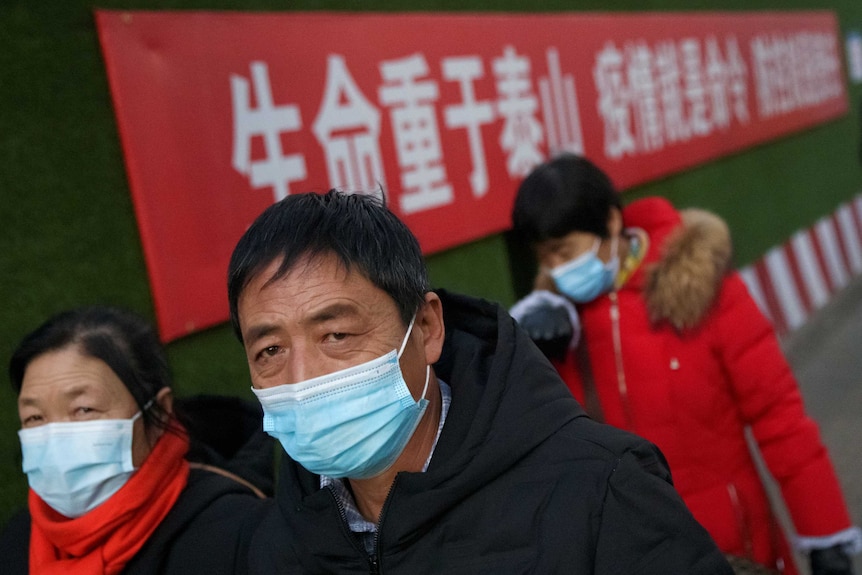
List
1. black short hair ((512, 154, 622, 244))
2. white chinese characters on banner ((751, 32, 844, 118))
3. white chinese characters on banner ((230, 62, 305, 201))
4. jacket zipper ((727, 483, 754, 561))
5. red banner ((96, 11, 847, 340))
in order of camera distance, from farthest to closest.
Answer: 1. white chinese characters on banner ((751, 32, 844, 118))
2. white chinese characters on banner ((230, 62, 305, 201))
3. red banner ((96, 11, 847, 340))
4. black short hair ((512, 154, 622, 244))
5. jacket zipper ((727, 483, 754, 561))

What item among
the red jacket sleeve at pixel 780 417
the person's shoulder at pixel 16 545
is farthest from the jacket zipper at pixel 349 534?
the red jacket sleeve at pixel 780 417

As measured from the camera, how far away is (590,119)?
17.9 ft

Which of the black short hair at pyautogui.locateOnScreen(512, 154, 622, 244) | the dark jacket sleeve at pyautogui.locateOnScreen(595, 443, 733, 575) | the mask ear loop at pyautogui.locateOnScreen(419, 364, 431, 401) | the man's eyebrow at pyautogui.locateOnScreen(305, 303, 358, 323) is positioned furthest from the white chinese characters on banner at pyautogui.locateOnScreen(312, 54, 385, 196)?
the dark jacket sleeve at pyautogui.locateOnScreen(595, 443, 733, 575)

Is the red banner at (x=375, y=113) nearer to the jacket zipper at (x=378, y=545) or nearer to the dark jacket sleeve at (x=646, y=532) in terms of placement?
the jacket zipper at (x=378, y=545)

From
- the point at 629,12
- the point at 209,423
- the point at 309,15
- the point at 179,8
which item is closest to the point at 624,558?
the point at 209,423

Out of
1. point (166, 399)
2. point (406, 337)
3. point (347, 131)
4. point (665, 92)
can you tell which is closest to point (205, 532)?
point (166, 399)

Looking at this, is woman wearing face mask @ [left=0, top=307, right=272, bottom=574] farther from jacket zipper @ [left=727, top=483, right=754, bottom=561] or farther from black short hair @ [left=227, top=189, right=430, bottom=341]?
jacket zipper @ [left=727, top=483, right=754, bottom=561]

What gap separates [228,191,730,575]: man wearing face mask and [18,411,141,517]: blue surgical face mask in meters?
0.59

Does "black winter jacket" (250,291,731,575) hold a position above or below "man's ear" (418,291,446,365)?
below

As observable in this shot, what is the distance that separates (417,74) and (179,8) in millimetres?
1176

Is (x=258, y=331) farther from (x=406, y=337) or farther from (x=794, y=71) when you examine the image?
(x=794, y=71)

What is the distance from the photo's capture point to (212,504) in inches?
86.1

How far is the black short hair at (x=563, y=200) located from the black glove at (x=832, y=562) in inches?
38.4

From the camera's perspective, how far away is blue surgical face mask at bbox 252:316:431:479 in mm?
1540
